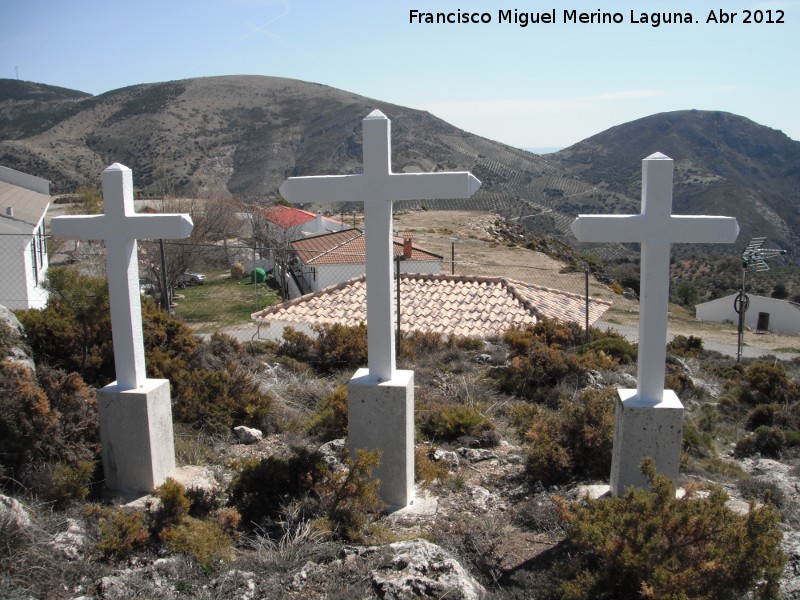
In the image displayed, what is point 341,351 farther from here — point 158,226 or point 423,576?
point 423,576

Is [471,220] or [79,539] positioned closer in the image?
[79,539]

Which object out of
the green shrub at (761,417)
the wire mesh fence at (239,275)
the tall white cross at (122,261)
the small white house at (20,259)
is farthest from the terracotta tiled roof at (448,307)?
the tall white cross at (122,261)

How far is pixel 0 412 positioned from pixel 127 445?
34.7 inches

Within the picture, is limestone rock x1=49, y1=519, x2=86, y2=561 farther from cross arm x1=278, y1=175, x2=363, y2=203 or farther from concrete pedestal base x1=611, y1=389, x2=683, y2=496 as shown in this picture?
concrete pedestal base x1=611, y1=389, x2=683, y2=496

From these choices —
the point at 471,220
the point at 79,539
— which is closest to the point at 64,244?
the point at 79,539

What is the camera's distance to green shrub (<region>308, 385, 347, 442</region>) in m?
6.28

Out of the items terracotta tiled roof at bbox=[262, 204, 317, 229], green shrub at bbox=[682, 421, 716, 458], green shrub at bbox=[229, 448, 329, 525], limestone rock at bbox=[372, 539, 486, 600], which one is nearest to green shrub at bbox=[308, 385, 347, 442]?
green shrub at bbox=[229, 448, 329, 525]

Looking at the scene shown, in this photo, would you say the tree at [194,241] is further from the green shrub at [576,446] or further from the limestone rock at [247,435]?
the green shrub at [576,446]

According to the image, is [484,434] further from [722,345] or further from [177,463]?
[722,345]

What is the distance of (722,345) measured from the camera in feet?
76.4

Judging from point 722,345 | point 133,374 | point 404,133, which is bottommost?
point 722,345

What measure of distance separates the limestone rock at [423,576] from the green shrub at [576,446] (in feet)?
5.47

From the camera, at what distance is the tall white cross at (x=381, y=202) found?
4.92 meters

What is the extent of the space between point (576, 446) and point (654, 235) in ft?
5.83
